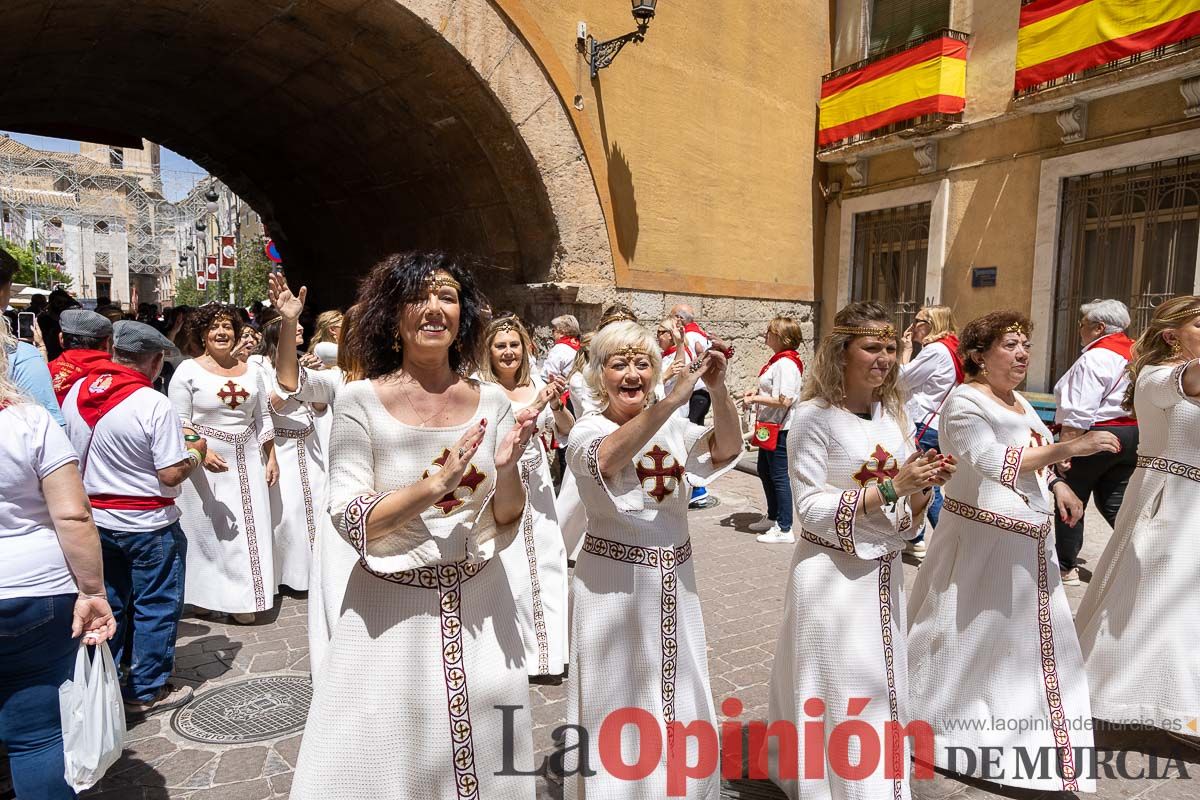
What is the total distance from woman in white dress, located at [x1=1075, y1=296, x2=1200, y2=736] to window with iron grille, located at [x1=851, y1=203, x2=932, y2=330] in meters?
7.51

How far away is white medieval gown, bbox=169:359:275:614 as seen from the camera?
201 inches

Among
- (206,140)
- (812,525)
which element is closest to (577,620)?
(812,525)

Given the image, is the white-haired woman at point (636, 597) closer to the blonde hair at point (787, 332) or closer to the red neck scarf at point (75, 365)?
the red neck scarf at point (75, 365)

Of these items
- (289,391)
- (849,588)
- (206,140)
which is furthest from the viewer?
(206,140)

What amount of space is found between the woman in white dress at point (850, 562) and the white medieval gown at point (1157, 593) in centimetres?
153

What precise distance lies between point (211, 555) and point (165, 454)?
161 centimetres

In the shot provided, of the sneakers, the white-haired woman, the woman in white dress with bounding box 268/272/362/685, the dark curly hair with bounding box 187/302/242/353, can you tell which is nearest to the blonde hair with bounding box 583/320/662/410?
the white-haired woman

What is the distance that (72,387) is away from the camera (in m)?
3.80

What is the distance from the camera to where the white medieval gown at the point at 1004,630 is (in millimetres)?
3281

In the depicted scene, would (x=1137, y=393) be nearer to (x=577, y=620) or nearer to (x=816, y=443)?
(x=816, y=443)

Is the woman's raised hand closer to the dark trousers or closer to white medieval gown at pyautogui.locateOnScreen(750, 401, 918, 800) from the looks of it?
white medieval gown at pyautogui.locateOnScreen(750, 401, 918, 800)

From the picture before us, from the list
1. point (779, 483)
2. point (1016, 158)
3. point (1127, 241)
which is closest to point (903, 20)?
point (1016, 158)

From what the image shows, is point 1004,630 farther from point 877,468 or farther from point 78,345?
point 78,345

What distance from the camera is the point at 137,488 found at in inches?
151
